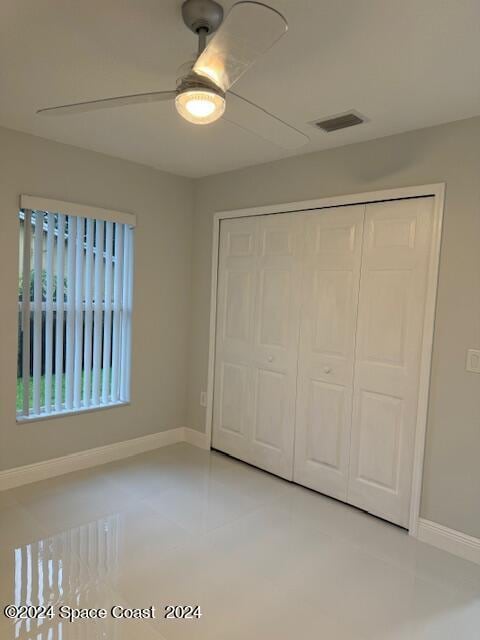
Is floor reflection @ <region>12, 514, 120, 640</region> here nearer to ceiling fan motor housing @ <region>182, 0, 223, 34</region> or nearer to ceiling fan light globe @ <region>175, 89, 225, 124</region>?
ceiling fan light globe @ <region>175, 89, 225, 124</region>

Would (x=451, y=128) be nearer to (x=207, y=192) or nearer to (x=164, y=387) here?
(x=207, y=192)

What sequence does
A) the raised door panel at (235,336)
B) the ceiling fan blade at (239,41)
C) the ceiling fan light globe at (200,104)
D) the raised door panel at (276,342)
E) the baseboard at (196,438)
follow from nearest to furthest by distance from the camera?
the ceiling fan blade at (239,41) < the ceiling fan light globe at (200,104) < the raised door panel at (276,342) < the raised door panel at (235,336) < the baseboard at (196,438)

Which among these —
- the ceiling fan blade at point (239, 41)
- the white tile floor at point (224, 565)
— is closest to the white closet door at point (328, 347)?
the white tile floor at point (224, 565)

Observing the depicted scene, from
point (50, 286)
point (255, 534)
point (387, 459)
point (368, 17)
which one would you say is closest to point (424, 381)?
point (387, 459)

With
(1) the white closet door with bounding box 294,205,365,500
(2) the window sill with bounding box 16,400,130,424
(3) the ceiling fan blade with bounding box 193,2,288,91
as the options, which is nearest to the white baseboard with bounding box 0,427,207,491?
(2) the window sill with bounding box 16,400,130,424

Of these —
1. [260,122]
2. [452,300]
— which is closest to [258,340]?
[452,300]

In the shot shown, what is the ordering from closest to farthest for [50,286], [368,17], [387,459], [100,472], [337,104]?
[368,17] → [337,104] → [387,459] → [50,286] → [100,472]

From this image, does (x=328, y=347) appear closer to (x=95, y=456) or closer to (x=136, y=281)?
(x=136, y=281)

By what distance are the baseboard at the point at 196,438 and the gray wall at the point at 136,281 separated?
0.10 m

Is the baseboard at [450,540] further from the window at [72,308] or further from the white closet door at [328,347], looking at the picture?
the window at [72,308]

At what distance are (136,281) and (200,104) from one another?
7.47 feet

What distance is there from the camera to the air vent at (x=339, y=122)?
2428 mm

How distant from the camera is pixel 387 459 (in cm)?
272

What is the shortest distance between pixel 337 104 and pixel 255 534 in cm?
238
